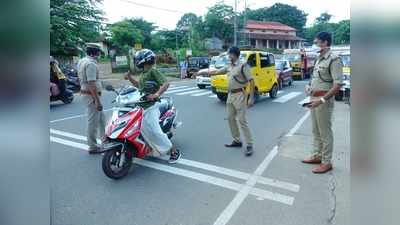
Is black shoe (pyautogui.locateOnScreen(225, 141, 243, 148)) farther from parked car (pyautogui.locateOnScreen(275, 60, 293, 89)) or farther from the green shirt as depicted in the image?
parked car (pyautogui.locateOnScreen(275, 60, 293, 89))

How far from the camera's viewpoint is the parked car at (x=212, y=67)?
21.0ft

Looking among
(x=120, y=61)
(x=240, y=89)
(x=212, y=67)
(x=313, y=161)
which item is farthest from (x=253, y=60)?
(x=120, y=61)

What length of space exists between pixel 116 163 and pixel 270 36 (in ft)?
173

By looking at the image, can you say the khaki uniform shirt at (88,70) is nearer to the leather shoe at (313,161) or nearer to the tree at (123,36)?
the leather shoe at (313,161)

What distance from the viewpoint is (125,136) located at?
4.34m

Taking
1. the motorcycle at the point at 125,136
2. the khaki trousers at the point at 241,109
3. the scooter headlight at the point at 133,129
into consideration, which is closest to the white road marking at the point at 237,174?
the motorcycle at the point at 125,136

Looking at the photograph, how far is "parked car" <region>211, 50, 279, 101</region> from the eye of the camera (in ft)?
38.4

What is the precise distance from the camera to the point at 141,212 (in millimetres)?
3445

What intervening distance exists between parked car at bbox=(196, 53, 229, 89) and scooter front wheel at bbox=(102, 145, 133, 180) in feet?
7.81

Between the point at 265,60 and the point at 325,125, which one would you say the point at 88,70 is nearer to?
the point at 325,125

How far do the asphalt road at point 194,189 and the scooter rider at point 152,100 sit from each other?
14.7 inches
